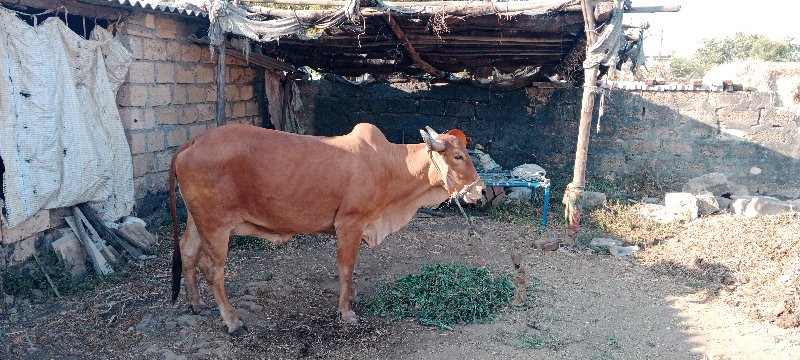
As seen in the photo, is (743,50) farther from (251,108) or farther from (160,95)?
(160,95)

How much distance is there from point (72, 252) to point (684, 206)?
22.9 ft

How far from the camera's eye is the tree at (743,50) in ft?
79.7

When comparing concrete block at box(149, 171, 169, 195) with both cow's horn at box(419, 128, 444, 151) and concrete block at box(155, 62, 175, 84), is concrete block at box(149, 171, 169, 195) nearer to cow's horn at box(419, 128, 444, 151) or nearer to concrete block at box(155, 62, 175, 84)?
concrete block at box(155, 62, 175, 84)

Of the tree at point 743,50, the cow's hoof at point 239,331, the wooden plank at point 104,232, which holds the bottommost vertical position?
the cow's hoof at point 239,331

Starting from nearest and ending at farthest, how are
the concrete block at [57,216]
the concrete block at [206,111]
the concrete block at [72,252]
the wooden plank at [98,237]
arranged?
the concrete block at [72,252]
the concrete block at [57,216]
the wooden plank at [98,237]
the concrete block at [206,111]

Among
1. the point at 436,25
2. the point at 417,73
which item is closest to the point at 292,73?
the point at 417,73

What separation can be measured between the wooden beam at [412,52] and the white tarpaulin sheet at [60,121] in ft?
9.30

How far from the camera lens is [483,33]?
7.21 meters

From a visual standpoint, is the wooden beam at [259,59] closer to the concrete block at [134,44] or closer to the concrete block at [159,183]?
the concrete block at [134,44]

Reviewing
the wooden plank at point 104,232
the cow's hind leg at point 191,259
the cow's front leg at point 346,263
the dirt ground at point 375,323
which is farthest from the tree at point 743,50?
the cow's hind leg at point 191,259

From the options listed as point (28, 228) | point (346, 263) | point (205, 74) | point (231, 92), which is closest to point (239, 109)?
point (231, 92)

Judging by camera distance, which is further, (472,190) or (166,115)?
(166,115)

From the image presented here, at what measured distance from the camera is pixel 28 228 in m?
5.32

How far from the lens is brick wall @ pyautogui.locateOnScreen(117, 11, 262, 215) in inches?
258
